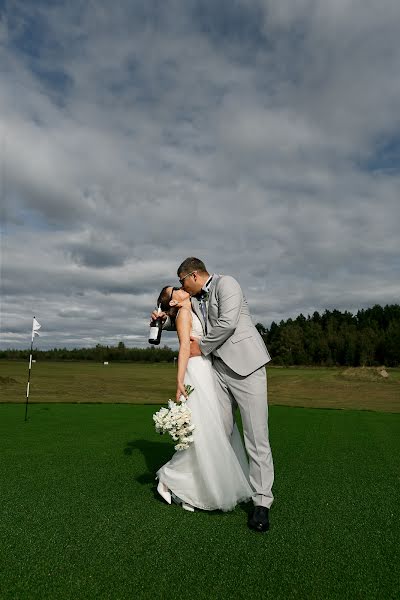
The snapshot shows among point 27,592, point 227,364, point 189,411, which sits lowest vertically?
point 27,592

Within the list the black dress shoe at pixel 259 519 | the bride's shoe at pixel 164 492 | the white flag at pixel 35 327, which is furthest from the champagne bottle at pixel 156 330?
the white flag at pixel 35 327

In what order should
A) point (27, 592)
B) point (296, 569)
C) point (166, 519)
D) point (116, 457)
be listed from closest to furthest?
point (27, 592)
point (296, 569)
point (166, 519)
point (116, 457)

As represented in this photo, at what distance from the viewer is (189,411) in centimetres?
477

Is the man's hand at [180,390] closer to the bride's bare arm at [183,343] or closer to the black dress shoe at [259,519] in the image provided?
the bride's bare arm at [183,343]

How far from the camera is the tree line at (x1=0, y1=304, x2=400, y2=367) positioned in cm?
10075

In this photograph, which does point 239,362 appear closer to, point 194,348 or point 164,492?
point 194,348

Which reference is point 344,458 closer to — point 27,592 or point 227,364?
point 227,364

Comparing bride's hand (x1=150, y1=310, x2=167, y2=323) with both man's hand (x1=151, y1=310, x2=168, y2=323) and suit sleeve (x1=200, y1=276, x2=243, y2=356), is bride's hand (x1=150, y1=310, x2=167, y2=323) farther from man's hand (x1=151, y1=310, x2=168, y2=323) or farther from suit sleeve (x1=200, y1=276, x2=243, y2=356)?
suit sleeve (x1=200, y1=276, x2=243, y2=356)

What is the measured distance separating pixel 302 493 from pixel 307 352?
108 meters

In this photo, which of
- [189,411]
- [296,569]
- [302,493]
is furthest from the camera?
[302,493]

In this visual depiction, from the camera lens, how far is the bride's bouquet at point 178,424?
4.67 metres

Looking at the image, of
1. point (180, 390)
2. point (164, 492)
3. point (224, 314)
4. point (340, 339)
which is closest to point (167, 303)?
point (224, 314)

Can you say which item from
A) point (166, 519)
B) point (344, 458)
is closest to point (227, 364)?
point (166, 519)

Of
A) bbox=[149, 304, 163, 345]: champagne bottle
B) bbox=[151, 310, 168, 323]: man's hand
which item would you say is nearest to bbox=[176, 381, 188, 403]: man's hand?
bbox=[149, 304, 163, 345]: champagne bottle
